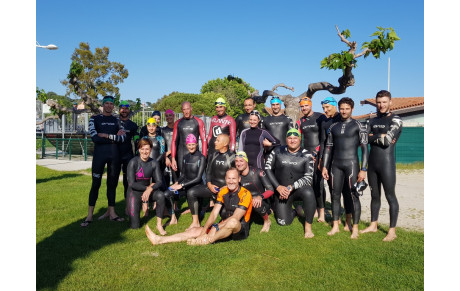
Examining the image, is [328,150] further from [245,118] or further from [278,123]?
[245,118]

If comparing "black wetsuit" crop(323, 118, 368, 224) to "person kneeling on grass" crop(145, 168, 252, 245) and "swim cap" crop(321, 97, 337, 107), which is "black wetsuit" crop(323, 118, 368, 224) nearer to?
"swim cap" crop(321, 97, 337, 107)

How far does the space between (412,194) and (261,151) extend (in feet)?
22.7

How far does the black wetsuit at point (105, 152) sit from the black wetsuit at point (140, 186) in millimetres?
701

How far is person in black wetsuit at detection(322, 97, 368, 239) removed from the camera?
6426 mm

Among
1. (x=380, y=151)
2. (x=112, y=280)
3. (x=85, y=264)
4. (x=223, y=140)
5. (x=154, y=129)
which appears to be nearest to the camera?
(x=112, y=280)

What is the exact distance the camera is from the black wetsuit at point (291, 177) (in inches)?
262

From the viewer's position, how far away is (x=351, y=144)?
650 cm

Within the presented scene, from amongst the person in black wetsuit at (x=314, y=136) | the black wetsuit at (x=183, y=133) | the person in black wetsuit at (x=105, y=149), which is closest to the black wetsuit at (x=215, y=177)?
the black wetsuit at (x=183, y=133)

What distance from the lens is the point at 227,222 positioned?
583 cm

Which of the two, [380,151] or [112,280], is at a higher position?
[380,151]

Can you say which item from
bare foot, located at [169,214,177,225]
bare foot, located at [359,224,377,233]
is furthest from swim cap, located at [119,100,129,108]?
bare foot, located at [359,224,377,233]

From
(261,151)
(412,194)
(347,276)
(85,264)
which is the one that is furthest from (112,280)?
(412,194)

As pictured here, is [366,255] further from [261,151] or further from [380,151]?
[261,151]

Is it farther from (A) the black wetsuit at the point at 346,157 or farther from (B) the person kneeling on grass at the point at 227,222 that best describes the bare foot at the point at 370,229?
(B) the person kneeling on grass at the point at 227,222
